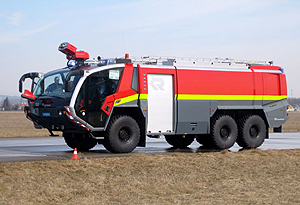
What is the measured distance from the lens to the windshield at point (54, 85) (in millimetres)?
15977

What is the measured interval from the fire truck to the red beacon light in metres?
0.03

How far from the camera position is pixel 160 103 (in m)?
17.0

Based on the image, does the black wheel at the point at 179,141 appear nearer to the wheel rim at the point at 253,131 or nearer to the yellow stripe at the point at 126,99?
the wheel rim at the point at 253,131

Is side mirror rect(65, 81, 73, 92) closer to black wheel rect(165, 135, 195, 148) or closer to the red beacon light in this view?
the red beacon light

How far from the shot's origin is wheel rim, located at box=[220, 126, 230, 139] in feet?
60.6

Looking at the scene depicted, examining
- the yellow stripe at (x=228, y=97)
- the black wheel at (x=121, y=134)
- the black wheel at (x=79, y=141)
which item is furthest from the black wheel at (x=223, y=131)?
the black wheel at (x=79, y=141)

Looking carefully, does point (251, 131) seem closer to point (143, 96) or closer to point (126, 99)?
point (143, 96)

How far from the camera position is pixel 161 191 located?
35.6ft

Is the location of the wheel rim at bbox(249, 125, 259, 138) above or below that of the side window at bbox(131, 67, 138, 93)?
below

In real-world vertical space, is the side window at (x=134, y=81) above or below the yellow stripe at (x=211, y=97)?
above

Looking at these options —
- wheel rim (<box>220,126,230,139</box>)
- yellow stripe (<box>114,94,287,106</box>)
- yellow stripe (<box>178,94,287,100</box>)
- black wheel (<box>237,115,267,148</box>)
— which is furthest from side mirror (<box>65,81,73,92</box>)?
black wheel (<box>237,115,267,148</box>)

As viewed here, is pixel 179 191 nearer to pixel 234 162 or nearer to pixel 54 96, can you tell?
pixel 234 162

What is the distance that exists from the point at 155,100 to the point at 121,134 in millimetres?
1550

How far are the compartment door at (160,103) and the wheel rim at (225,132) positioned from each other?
2.11 meters
